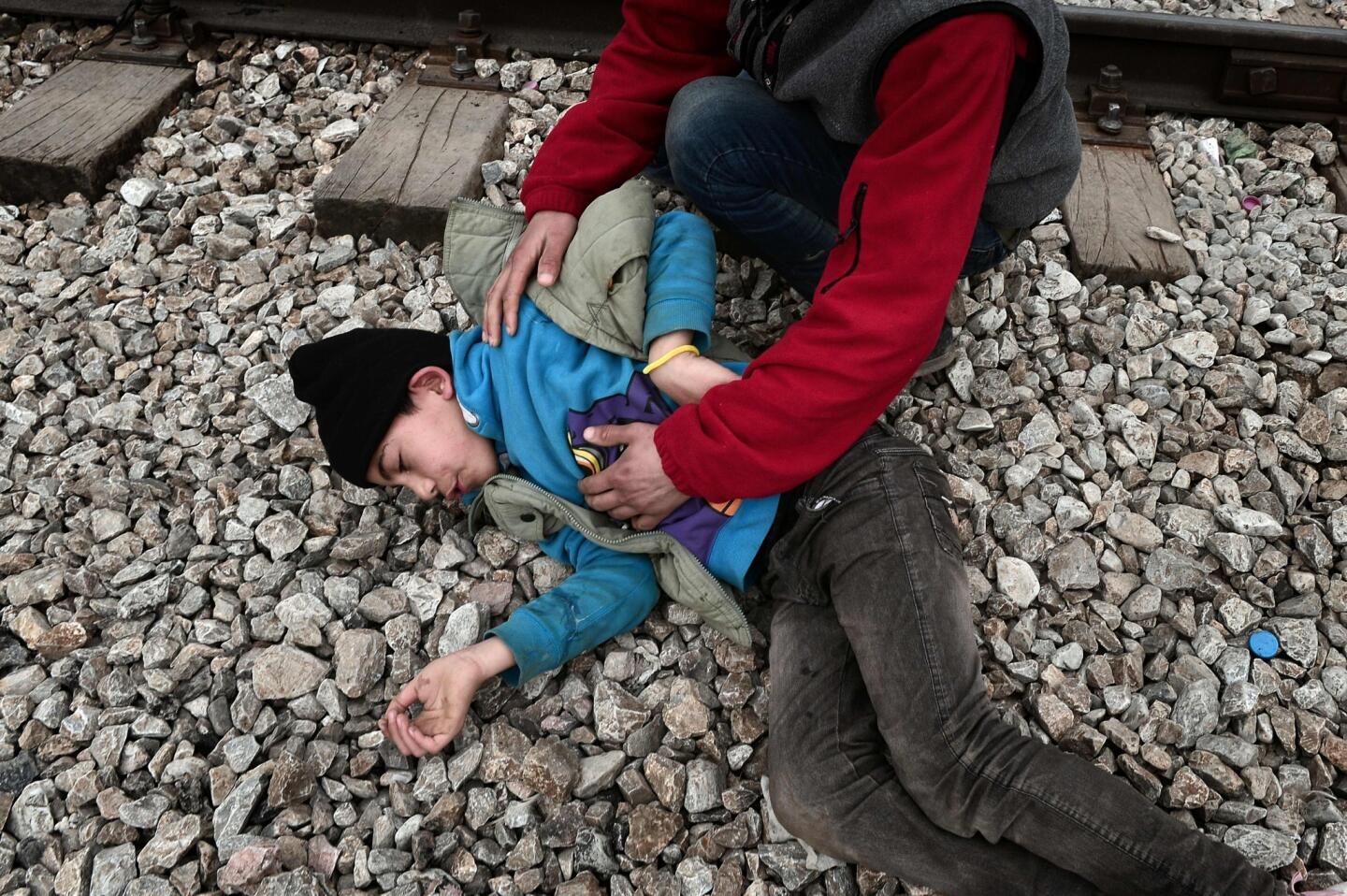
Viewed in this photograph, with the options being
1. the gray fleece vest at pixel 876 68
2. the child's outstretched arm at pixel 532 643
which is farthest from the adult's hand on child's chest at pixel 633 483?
the gray fleece vest at pixel 876 68

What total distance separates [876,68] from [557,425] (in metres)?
0.95

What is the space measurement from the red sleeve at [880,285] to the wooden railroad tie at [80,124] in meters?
2.25

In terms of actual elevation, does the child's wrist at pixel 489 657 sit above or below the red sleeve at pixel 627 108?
below

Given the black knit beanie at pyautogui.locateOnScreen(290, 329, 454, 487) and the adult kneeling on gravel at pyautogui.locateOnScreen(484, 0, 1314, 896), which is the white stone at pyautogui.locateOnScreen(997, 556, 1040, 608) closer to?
the adult kneeling on gravel at pyautogui.locateOnScreen(484, 0, 1314, 896)

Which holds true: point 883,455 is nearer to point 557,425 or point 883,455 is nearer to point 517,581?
point 557,425

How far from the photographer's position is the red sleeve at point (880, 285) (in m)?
1.64

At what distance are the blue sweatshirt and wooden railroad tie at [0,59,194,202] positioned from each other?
165 cm

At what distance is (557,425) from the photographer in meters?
2.22

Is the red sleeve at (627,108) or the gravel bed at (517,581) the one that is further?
the red sleeve at (627,108)

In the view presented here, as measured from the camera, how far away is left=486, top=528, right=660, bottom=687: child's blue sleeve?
199 cm

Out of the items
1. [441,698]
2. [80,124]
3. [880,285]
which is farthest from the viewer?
[80,124]

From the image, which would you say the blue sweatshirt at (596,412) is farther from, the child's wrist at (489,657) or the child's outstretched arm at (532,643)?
the child's wrist at (489,657)

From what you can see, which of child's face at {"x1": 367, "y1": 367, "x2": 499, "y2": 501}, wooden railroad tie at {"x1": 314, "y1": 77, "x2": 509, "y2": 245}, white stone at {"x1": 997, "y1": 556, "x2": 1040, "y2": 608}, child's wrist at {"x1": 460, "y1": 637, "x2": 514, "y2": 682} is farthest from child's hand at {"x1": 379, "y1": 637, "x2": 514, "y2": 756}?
wooden railroad tie at {"x1": 314, "y1": 77, "x2": 509, "y2": 245}

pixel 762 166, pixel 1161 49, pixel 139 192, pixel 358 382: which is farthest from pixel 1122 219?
pixel 139 192
